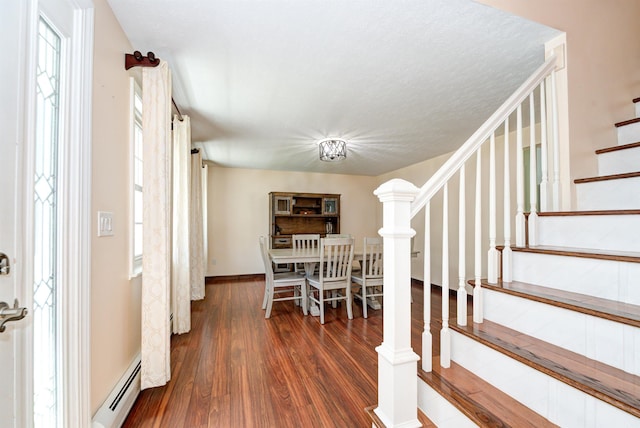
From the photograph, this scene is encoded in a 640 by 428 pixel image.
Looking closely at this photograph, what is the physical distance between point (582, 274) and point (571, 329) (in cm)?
30

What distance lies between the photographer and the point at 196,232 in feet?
11.9

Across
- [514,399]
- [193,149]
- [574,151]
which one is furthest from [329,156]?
[514,399]

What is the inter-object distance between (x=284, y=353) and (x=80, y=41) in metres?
2.39

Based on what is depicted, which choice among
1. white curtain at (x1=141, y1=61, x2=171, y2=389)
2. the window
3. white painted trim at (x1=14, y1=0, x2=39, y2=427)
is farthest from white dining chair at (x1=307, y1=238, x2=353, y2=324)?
white painted trim at (x1=14, y1=0, x2=39, y2=427)

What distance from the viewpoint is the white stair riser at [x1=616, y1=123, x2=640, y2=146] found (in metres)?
1.72

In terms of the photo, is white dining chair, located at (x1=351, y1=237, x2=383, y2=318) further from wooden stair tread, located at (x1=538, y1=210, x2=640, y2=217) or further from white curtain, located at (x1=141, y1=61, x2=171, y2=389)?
white curtain, located at (x1=141, y1=61, x2=171, y2=389)

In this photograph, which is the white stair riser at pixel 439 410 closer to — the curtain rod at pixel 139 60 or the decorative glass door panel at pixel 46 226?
the decorative glass door panel at pixel 46 226

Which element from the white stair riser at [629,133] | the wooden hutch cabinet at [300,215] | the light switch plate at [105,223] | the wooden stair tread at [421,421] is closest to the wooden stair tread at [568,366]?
the wooden stair tread at [421,421]

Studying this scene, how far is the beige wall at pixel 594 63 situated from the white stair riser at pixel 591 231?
396mm

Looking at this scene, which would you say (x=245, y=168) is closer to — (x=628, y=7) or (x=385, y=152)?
(x=385, y=152)

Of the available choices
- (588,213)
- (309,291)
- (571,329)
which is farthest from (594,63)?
(309,291)

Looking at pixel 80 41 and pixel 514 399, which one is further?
pixel 80 41

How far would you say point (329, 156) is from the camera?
10.6 ft

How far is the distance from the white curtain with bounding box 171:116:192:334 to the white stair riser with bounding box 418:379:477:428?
2.31 m
